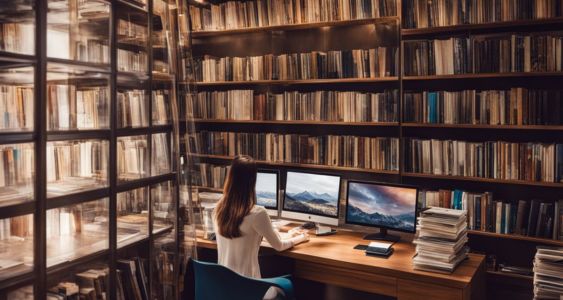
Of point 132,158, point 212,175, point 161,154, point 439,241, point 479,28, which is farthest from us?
point 212,175

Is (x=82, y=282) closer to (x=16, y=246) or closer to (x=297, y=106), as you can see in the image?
(x=16, y=246)

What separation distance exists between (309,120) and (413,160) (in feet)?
2.88

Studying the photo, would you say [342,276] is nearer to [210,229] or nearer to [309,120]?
[210,229]

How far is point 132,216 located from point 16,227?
2.50 ft

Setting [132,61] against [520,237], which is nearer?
[132,61]

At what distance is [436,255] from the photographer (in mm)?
2715

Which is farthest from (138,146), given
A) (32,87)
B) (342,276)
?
(342,276)

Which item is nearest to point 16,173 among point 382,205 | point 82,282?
point 82,282

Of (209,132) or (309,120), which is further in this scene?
(209,132)

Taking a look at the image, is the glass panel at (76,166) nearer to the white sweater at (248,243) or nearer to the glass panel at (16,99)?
the glass panel at (16,99)

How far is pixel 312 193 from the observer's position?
351 cm

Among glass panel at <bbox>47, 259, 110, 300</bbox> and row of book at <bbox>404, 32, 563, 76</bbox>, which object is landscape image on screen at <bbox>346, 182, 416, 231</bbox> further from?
glass panel at <bbox>47, 259, 110, 300</bbox>

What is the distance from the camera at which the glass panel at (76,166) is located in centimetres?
235

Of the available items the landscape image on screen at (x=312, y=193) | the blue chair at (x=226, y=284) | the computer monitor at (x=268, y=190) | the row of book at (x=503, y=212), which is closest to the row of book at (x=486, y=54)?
the row of book at (x=503, y=212)
